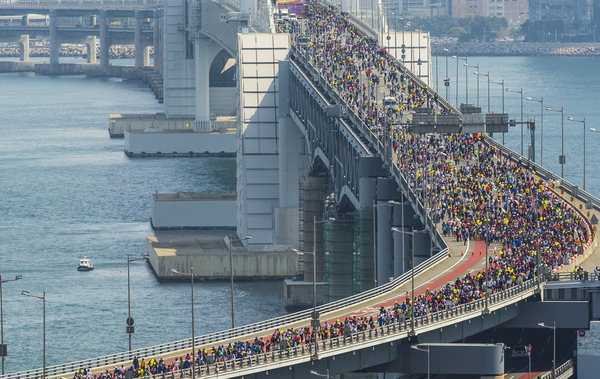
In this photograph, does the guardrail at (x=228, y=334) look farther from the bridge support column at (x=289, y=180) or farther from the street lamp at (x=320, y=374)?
the bridge support column at (x=289, y=180)

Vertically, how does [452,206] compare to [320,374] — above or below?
above

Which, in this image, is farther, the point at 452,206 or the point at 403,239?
the point at 452,206

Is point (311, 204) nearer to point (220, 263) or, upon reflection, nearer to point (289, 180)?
point (220, 263)

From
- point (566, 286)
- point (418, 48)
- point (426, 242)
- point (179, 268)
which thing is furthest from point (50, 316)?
point (418, 48)

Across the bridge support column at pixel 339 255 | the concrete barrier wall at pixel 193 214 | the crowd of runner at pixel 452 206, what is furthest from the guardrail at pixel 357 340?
the concrete barrier wall at pixel 193 214

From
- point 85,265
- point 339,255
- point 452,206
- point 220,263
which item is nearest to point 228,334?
point 452,206

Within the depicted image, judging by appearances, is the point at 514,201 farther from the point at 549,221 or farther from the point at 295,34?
the point at 295,34

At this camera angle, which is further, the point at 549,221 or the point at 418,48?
the point at 418,48
